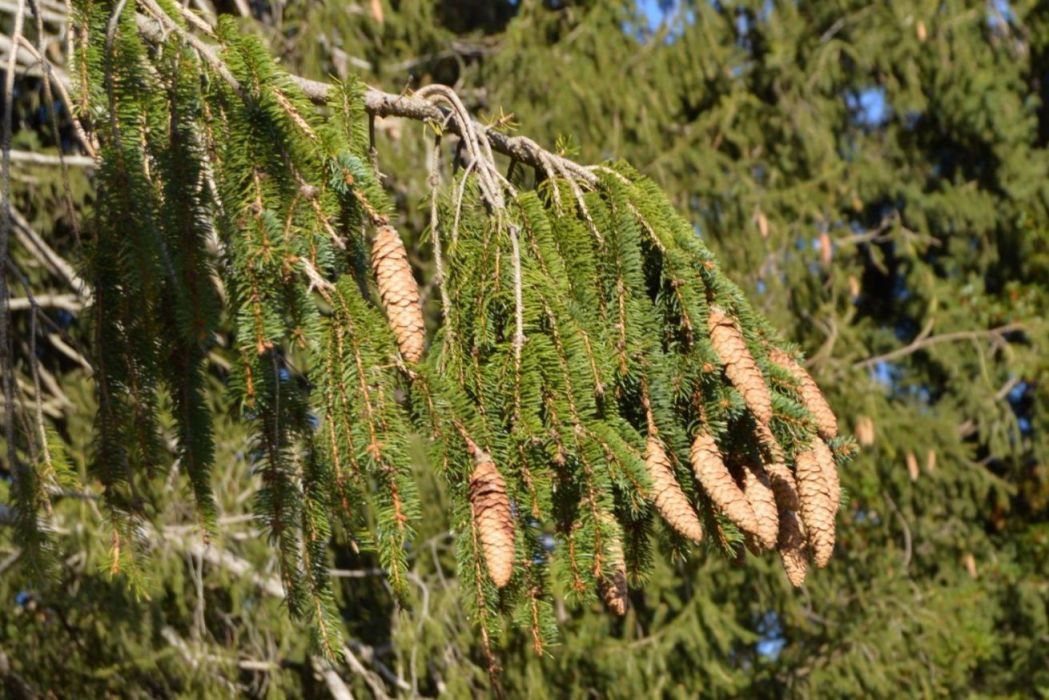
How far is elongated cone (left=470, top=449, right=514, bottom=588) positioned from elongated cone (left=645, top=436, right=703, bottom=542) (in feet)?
0.70

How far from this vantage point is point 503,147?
252 centimetres

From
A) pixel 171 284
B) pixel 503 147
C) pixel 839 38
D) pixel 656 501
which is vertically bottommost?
pixel 656 501

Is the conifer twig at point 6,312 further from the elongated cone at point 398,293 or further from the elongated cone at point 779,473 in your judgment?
Result: the elongated cone at point 779,473

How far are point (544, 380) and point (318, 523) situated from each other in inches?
15.2

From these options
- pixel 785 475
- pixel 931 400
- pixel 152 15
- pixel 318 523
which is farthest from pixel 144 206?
pixel 931 400

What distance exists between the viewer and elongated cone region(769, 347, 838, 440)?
2230 millimetres

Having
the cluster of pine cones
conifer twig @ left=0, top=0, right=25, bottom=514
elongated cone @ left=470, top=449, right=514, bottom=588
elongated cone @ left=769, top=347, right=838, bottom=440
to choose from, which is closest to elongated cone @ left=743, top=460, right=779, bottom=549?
the cluster of pine cones

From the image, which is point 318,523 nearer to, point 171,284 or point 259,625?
point 171,284

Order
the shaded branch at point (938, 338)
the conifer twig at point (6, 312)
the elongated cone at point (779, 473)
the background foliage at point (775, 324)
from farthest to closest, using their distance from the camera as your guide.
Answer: the shaded branch at point (938, 338), the background foliage at point (775, 324), the conifer twig at point (6, 312), the elongated cone at point (779, 473)

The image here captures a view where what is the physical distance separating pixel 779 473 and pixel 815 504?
0.22ft

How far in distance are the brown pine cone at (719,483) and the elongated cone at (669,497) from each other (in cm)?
4

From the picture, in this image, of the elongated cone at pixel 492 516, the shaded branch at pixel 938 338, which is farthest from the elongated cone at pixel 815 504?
the shaded branch at pixel 938 338

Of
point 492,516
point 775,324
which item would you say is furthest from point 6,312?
point 775,324

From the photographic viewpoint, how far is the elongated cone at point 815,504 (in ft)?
7.00
